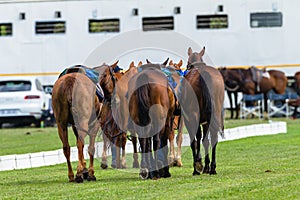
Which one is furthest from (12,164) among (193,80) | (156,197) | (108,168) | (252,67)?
(252,67)

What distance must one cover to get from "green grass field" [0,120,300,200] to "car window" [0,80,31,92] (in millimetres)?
13249

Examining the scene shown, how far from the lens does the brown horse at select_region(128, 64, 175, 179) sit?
13414mm

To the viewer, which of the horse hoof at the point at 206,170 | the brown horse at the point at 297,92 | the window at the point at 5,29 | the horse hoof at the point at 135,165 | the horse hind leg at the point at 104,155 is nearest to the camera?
the horse hoof at the point at 206,170

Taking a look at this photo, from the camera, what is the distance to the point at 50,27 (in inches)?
1410

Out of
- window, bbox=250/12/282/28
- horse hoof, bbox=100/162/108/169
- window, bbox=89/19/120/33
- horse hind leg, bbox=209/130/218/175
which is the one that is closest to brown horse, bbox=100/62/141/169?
horse hoof, bbox=100/162/108/169

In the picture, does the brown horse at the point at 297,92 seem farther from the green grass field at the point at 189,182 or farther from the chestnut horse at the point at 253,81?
the green grass field at the point at 189,182

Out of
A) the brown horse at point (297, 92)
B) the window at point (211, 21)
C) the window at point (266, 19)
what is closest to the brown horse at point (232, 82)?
the brown horse at point (297, 92)

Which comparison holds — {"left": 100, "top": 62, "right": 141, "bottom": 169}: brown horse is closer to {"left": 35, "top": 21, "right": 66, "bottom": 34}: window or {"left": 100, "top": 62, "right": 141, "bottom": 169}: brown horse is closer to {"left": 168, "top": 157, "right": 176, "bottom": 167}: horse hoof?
{"left": 168, "top": 157, "right": 176, "bottom": 167}: horse hoof

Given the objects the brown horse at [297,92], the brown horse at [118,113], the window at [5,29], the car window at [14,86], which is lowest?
the brown horse at [297,92]

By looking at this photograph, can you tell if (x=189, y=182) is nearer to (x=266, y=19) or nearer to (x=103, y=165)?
(x=103, y=165)

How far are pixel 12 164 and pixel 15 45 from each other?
2001cm

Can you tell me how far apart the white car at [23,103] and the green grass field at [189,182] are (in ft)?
40.9

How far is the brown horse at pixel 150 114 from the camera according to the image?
13.4 meters

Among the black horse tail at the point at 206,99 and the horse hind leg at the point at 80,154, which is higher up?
the black horse tail at the point at 206,99
